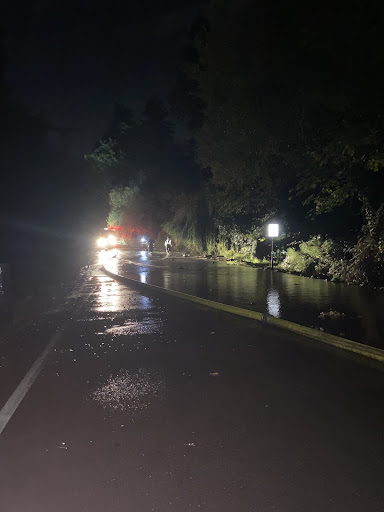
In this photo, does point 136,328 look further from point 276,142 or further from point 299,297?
point 276,142

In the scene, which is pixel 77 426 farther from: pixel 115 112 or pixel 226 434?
pixel 115 112

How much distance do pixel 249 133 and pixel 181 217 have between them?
30060 mm

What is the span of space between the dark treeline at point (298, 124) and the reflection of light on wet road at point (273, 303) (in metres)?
4.23

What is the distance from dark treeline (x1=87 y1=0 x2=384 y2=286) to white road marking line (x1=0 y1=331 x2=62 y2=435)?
332 inches

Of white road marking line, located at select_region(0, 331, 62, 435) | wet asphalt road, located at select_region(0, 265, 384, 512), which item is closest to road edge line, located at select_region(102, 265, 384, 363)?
wet asphalt road, located at select_region(0, 265, 384, 512)

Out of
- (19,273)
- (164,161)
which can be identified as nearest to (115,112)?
(164,161)

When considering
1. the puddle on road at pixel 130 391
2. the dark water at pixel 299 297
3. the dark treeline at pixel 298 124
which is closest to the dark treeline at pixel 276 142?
the dark treeline at pixel 298 124

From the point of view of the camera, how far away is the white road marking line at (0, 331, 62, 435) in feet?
18.9

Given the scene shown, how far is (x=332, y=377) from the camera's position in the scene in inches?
292

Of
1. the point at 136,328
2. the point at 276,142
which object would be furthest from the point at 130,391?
the point at 276,142

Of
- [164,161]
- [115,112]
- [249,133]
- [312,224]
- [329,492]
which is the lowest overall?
[329,492]

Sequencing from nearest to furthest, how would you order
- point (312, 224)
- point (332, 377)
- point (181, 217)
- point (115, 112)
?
point (332, 377), point (312, 224), point (181, 217), point (115, 112)

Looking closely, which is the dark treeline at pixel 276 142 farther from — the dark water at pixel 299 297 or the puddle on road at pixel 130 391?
the puddle on road at pixel 130 391

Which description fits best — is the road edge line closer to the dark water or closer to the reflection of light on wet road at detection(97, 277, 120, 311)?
the dark water
